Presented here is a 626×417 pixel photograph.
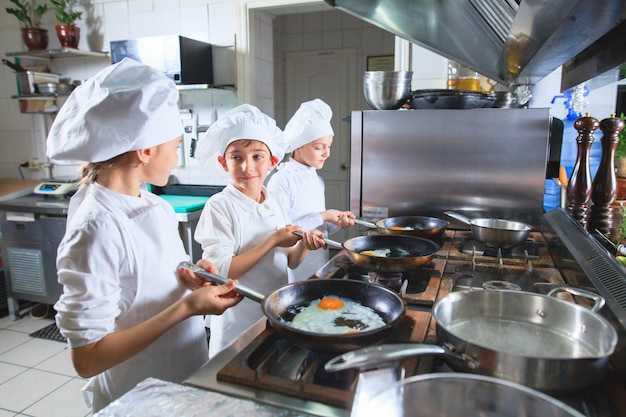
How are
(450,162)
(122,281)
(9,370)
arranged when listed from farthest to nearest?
(9,370)
(450,162)
(122,281)

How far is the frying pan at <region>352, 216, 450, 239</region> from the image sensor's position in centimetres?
151

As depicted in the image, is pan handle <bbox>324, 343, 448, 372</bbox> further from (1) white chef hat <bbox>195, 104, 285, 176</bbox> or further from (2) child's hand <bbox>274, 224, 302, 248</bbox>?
(1) white chef hat <bbox>195, 104, 285, 176</bbox>

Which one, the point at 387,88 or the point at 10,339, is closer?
the point at 387,88

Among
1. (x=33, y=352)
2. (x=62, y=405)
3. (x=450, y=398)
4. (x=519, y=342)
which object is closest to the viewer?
(x=450, y=398)

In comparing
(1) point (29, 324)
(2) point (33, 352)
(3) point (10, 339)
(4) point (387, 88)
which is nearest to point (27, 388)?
(2) point (33, 352)

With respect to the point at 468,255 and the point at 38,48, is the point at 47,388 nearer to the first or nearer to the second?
the point at 468,255

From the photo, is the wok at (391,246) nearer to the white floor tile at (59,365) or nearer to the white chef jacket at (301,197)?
the white chef jacket at (301,197)

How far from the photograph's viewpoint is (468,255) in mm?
1425

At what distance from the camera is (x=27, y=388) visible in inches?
88.9

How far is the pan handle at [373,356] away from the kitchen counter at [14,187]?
344 cm

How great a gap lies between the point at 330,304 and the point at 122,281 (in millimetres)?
482

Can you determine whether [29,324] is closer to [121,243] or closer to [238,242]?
[238,242]

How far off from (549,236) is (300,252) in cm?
90

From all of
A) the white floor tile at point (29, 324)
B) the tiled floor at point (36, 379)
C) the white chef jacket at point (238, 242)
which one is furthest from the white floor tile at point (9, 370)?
the white chef jacket at point (238, 242)
